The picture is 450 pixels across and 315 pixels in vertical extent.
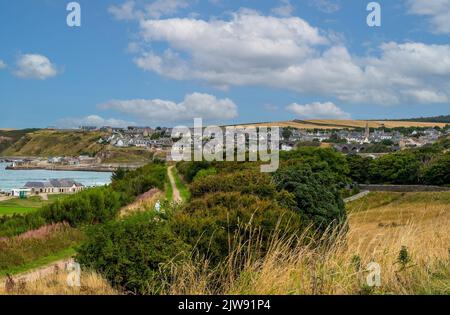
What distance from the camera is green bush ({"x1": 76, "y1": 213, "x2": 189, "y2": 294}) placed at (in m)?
7.46

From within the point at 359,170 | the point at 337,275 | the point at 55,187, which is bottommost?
the point at 55,187

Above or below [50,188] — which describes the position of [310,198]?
above

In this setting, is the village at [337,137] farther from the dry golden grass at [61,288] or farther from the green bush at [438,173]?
the dry golden grass at [61,288]

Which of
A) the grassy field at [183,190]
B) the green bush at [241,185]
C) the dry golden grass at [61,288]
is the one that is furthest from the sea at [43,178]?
the dry golden grass at [61,288]

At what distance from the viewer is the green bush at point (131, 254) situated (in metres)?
7.46

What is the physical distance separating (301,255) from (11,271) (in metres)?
11.1

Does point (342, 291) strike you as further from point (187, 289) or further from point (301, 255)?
point (187, 289)

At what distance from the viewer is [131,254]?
7988 mm

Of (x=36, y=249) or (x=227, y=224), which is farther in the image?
(x=36, y=249)

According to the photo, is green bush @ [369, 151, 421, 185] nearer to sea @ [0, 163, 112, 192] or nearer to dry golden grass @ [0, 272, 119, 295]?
sea @ [0, 163, 112, 192]

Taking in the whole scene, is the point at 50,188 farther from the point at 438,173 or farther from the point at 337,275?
the point at 337,275

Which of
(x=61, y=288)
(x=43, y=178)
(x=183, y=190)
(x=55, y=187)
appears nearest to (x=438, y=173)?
(x=183, y=190)

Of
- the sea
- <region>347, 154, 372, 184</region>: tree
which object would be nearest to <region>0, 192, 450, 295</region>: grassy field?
<region>347, 154, 372, 184</region>: tree
